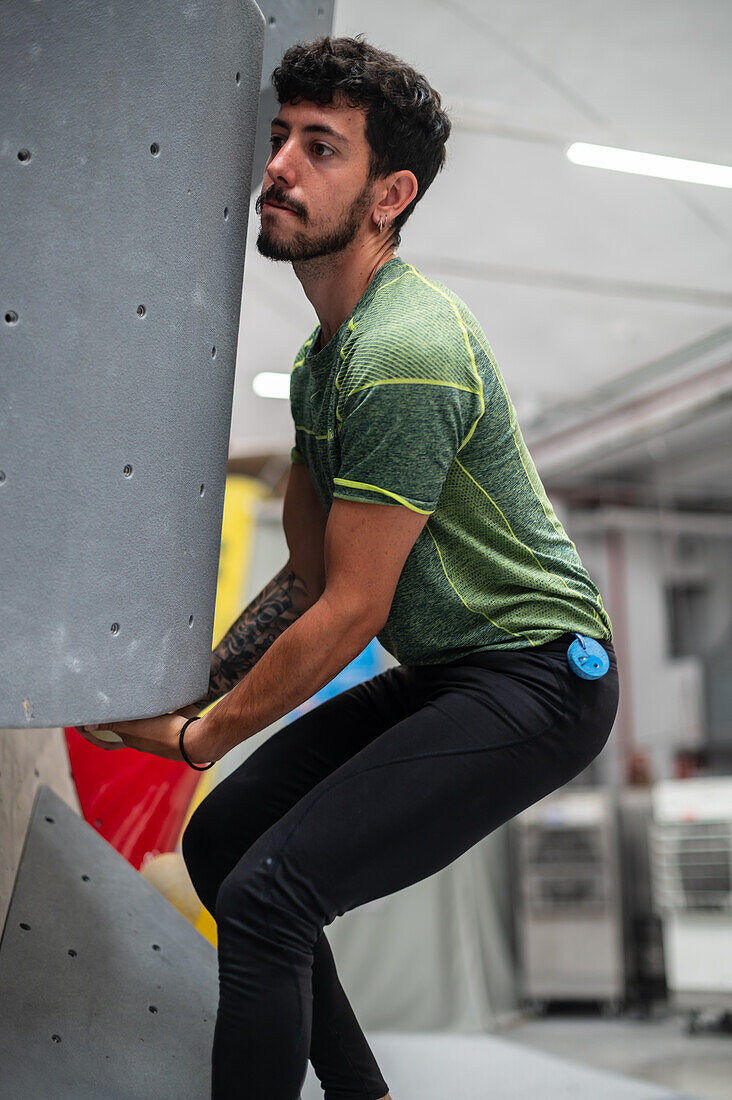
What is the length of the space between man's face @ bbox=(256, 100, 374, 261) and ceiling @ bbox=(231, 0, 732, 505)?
287cm

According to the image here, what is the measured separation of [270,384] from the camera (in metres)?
6.89

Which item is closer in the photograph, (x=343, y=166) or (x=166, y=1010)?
(x=343, y=166)

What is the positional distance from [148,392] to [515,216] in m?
4.27

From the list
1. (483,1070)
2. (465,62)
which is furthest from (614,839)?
(465,62)

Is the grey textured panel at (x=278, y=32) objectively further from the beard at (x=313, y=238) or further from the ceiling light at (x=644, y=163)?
the ceiling light at (x=644, y=163)

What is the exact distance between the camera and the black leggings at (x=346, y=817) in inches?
36.3

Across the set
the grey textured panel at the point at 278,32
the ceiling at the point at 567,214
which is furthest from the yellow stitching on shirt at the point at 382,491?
the ceiling at the point at 567,214

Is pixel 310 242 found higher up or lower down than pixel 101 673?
higher up

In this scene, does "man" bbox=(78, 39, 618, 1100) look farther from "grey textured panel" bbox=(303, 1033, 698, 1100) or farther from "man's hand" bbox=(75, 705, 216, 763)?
"grey textured panel" bbox=(303, 1033, 698, 1100)

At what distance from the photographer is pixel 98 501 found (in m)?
0.97

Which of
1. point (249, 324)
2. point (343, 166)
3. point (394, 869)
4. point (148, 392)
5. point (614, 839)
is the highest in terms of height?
point (249, 324)

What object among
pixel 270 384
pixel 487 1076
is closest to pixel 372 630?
pixel 487 1076

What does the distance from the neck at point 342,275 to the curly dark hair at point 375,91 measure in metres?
0.08

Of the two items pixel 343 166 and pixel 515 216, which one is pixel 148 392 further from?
pixel 515 216
